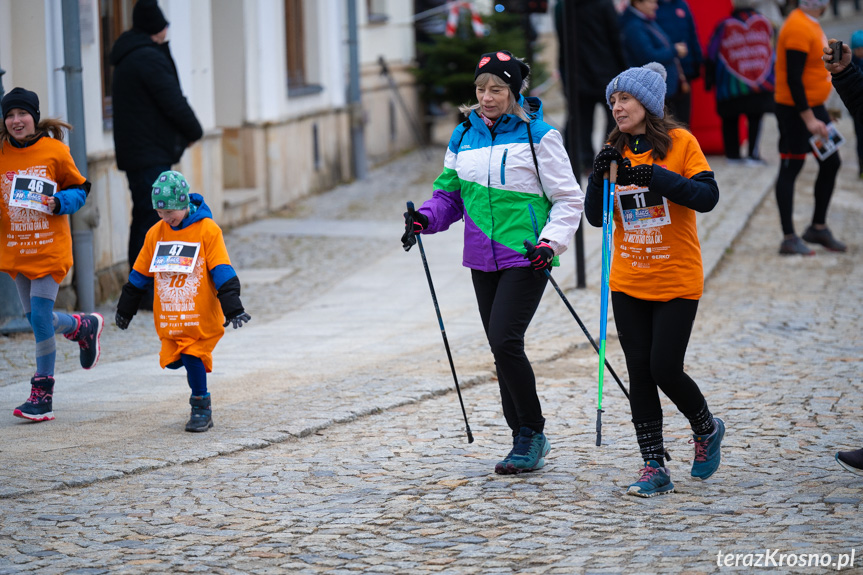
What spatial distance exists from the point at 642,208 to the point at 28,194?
10.5ft

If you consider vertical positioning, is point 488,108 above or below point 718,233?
above

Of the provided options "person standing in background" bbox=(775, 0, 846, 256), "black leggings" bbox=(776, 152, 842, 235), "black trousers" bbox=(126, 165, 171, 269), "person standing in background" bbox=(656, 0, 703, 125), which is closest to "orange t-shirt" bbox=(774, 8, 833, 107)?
"person standing in background" bbox=(775, 0, 846, 256)

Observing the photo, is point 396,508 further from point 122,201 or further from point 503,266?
point 122,201

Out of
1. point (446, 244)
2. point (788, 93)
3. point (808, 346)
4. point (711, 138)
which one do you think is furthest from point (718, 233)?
point (711, 138)

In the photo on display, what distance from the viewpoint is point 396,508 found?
480 cm

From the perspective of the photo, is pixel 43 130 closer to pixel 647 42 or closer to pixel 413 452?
pixel 413 452

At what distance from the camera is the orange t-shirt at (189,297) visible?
19.3 feet

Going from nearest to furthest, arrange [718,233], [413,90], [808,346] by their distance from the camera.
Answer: [808,346], [718,233], [413,90]

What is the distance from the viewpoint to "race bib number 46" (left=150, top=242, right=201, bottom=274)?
583 centimetres

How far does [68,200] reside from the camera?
6199mm

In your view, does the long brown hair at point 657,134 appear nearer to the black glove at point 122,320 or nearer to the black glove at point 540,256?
the black glove at point 540,256

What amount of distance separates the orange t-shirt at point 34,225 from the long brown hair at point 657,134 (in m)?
3.00

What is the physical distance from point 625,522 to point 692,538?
297mm

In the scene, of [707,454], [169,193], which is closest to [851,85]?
[707,454]
